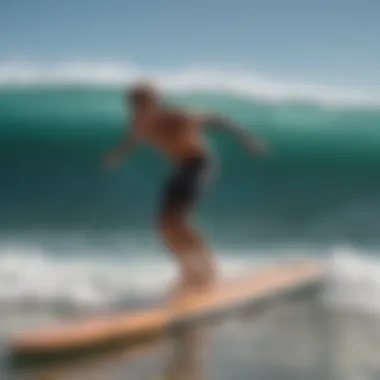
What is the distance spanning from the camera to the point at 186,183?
1.41 m

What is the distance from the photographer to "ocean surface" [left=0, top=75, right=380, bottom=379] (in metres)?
1.44

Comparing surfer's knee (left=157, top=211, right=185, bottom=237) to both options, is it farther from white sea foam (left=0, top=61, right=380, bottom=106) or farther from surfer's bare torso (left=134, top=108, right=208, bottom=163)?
white sea foam (left=0, top=61, right=380, bottom=106)

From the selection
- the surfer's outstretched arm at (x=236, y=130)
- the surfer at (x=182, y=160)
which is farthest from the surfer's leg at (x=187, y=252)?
the surfer's outstretched arm at (x=236, y=130)

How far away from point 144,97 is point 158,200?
0.17 meters

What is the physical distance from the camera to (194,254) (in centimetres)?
142

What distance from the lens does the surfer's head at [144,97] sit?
4.62 feet

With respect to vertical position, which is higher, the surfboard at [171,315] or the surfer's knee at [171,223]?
the surfer's knee at [171,223]

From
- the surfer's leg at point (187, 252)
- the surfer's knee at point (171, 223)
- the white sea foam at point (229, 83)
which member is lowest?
the surfer's leg at point (187, 252)

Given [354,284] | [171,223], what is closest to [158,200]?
[171,223]

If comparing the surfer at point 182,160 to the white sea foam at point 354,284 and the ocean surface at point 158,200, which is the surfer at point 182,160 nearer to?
the ocean surface at point 158,200

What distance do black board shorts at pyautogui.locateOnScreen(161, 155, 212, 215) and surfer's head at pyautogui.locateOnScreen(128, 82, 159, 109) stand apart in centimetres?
11

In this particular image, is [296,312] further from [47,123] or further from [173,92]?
[47,123]

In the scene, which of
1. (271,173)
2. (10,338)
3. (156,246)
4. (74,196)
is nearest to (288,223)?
(271,173)

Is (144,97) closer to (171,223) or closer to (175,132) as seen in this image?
(175,132)
